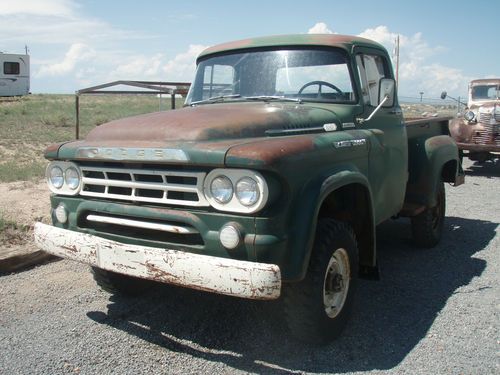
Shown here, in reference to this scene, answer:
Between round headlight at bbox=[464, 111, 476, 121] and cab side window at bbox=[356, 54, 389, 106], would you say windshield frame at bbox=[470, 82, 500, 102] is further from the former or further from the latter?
cab side window at bbox=[356, 54, 389, 106]

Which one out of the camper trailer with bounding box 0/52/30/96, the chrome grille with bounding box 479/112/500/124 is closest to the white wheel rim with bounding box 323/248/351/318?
the chrome grille with bounding box 479/112/500/124

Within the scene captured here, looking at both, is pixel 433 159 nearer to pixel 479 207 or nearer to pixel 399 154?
pixel 399 154

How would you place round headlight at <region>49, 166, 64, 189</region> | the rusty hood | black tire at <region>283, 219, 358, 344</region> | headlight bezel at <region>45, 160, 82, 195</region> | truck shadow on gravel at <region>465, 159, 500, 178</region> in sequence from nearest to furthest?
the rusty hood, black tire at <region>283, 219, 358, 344</region>, headlight bezel at <region>45, 160, 82, 195</region>, round headlight at <region>49, 166, 64, 189</region>, truck shadow on gravel at <region>465, 159, 500, 178</region>

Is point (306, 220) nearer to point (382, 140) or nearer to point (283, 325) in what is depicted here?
point (283, 325)

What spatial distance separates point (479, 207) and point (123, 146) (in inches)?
252

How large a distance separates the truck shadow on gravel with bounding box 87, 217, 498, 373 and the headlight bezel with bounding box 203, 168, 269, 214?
98cm

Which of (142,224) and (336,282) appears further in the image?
(336,282)

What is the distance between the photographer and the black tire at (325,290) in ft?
10.3

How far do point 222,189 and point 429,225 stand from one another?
3.30 metres

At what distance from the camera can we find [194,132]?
126 inches

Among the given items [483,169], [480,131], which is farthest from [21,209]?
[483,169]

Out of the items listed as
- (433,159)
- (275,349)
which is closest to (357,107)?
(433,159)

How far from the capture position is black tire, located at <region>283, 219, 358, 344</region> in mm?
3143

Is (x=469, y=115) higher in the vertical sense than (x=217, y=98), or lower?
higher
